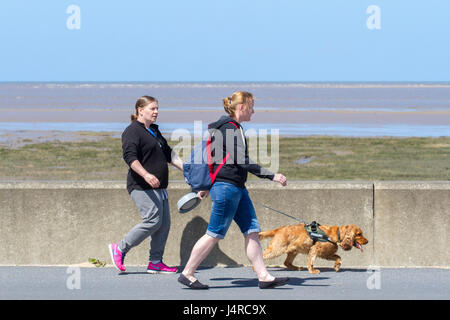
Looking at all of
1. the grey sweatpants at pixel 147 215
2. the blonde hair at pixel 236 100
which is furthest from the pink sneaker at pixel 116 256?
the blonde hair at pixel 236 100

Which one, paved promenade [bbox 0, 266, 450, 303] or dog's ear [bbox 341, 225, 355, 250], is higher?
dog's ear [bbox 341, 225, 355, 250]

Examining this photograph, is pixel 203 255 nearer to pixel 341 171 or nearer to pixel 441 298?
pixel 441 298

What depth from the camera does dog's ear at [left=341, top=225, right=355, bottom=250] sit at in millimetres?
7031

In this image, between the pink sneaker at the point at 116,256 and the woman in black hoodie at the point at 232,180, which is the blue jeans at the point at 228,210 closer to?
the woman in black hoodie at the point at 232,180

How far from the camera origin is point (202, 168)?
630 cm

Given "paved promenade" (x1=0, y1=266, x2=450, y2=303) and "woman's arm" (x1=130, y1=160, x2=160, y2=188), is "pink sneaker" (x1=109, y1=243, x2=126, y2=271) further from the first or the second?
"woman's arm" (x1=130, y1=160, x2=160, y2=188)

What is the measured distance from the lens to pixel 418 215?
736cm

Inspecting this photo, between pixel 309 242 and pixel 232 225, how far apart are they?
0.79 metres

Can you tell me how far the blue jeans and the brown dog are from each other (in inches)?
27.0

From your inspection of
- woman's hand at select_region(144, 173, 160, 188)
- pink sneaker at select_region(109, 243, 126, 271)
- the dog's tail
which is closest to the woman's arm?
woman's hand at select_region(144, 173, 160, 188)

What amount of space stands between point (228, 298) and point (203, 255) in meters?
0.45
